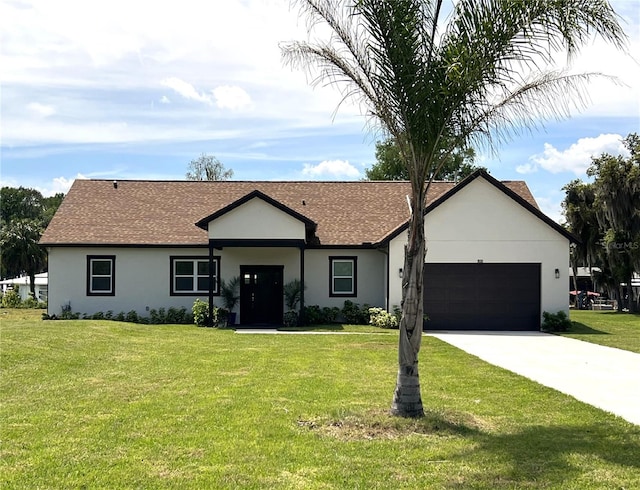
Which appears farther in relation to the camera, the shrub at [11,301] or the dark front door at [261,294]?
the shrub at [11,301]

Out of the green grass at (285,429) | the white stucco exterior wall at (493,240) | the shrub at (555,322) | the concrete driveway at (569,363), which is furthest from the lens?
the white stucco exterior wall at (493,240)

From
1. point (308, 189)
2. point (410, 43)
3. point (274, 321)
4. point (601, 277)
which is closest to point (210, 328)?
point (274, 321)

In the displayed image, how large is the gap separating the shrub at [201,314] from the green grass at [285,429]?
375 inches

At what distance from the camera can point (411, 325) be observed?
8.88 meters

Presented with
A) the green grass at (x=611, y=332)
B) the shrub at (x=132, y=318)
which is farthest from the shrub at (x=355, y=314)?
the shrub at (x=132, y=318)

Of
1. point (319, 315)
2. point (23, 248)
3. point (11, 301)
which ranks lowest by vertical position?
point (319, 315)

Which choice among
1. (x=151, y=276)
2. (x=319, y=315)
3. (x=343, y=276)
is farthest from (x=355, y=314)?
(x=151, y=276)

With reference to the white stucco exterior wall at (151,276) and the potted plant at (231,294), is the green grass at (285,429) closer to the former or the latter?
the potted plant at (231,294)

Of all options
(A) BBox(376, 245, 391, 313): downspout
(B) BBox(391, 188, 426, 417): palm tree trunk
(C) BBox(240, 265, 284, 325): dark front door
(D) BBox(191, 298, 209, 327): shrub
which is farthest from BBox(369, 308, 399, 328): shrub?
(B) BBox(391, 188, 426, 417): palm tree trunk

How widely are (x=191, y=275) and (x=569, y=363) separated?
15.1m

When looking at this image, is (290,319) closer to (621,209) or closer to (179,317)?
(179,317)

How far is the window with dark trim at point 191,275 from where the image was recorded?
2569cm

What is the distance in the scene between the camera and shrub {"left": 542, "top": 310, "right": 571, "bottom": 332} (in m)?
23.0

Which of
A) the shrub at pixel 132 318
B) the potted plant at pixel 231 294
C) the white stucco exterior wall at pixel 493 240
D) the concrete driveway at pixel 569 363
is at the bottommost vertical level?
the concrete driveway at pixel 569 363
